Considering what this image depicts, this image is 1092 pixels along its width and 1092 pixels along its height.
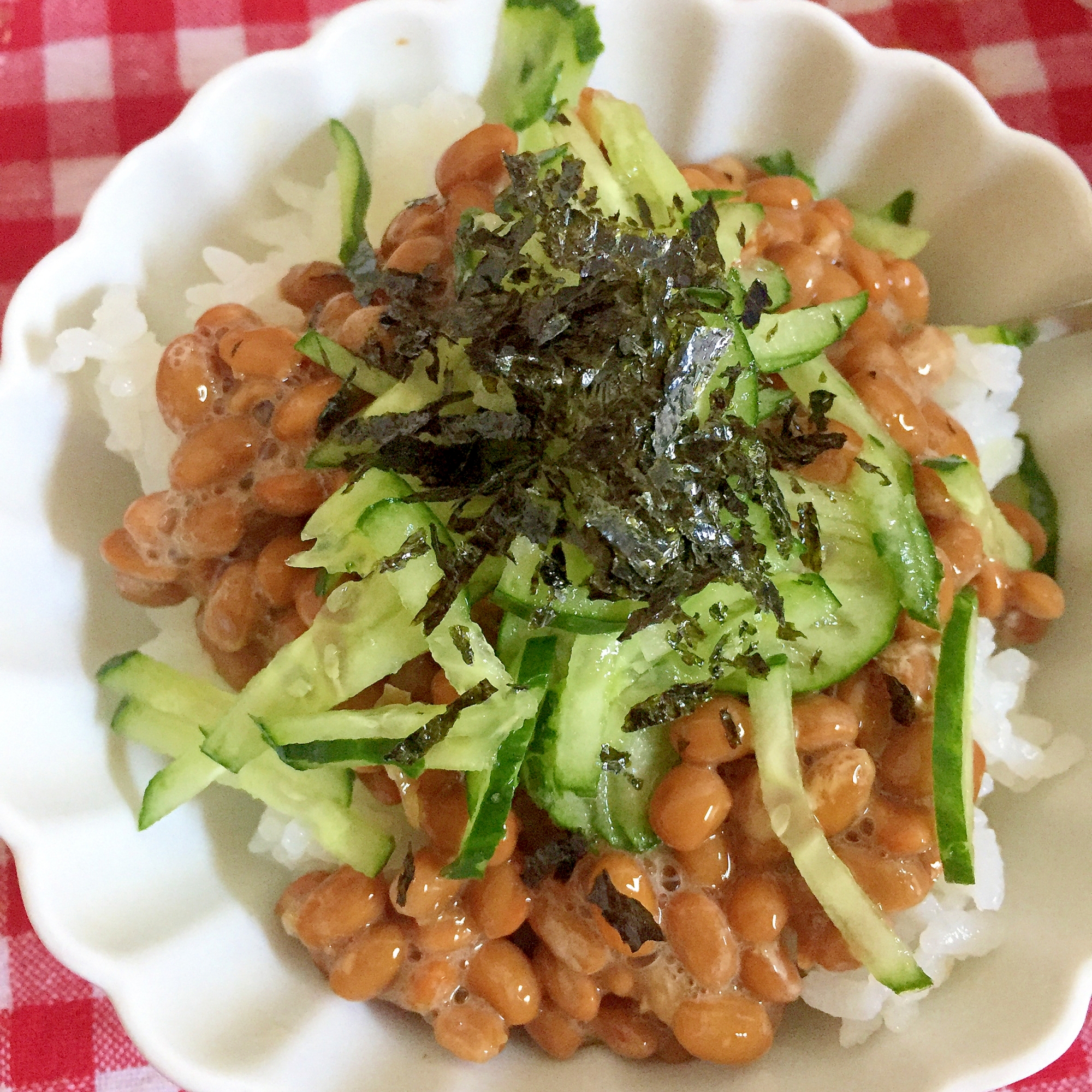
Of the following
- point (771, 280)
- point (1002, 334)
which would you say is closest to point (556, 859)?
point (771, 280)

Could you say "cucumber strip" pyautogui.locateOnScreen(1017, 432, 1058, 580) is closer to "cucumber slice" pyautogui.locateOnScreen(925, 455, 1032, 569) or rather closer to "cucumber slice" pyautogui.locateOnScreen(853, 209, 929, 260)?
"cucumber slice" pyautogui.locateOnScreen(925, 455, 1032, 569)

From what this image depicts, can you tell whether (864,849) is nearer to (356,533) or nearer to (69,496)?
(356,533)

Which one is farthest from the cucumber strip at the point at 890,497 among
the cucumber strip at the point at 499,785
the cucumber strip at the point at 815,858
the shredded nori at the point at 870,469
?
the cucumber strip at the point at 499,785

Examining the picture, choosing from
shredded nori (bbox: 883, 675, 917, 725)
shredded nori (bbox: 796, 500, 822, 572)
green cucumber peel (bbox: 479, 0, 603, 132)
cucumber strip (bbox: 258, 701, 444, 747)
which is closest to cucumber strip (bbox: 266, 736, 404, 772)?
cucumber strip (bbox: 258, 701, 444, 747)

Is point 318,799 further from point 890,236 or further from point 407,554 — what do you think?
point 890,236

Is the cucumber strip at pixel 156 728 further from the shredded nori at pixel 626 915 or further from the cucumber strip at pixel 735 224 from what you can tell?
the cucumber strip at pixel 735 224

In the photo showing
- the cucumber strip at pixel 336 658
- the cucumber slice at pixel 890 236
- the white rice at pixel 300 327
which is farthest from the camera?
the cucumber slice at pixel 890 236
